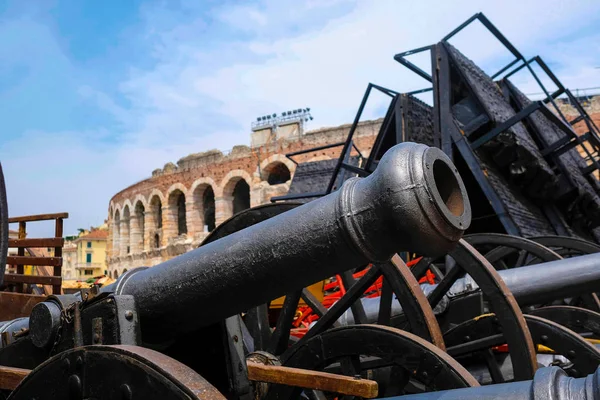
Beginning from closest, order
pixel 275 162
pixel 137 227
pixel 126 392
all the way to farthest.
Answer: pixel 126 392, pixel 275 162, pixel 137 227

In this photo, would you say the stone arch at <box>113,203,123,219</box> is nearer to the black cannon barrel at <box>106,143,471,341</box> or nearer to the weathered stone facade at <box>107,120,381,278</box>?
the weathered stone facade at <box>107,120,381,278</box>

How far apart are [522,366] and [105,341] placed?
6.46 feet

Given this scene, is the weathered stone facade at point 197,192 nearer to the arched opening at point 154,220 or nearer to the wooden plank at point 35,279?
the arched opening at point 154,220

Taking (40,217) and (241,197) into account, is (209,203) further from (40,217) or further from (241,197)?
(40,217)

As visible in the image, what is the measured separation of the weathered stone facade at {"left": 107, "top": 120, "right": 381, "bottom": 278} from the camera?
25.3m

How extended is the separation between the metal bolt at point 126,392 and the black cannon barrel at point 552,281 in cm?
286

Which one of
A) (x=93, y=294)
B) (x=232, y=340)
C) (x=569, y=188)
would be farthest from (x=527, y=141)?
(x=93, y=294)

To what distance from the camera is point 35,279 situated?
Result: 21.6 feet

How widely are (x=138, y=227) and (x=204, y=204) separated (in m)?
4.83

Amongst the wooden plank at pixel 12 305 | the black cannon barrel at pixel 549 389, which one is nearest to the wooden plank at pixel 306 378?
the black cannon barrel at pixel 549 389

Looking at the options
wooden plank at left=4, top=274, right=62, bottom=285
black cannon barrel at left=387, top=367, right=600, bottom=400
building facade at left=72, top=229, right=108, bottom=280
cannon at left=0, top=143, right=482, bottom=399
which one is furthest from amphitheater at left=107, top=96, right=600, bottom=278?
building facade at left=72, top=229, right=108, bottom=280

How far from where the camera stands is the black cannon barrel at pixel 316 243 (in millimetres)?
1504

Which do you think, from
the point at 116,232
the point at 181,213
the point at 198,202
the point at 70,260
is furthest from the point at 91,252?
the point at 198,202

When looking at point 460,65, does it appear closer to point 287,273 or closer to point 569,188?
point 569,188
